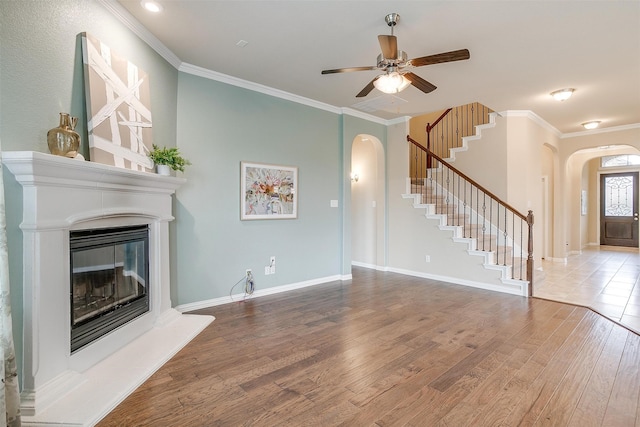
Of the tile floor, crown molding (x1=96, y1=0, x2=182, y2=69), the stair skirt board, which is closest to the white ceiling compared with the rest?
crown molding (x1=96, y1=0, x2=182, y2=69)

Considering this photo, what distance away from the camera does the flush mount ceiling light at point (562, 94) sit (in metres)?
4.42

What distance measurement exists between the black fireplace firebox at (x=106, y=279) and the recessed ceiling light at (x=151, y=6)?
188 cm

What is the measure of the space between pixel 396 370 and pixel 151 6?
3.58m

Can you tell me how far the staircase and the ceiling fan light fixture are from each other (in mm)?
2831

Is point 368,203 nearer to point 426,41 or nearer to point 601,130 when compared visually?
point 426,41

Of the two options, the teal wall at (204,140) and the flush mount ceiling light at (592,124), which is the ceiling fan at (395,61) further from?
the flush mount ceiling light at (592,124)

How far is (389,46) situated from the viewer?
249 cm

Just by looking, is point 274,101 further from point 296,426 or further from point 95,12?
point 296,426

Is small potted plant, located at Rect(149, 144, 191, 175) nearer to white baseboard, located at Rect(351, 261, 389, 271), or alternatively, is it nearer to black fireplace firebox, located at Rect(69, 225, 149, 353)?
black fireplace firebox, located at Rect(69, 225, 149, 353)

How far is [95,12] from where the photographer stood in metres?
2.41

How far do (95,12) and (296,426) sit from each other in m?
3.28

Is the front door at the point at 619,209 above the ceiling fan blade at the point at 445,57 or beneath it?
beneath

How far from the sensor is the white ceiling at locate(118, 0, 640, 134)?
8.58 feet

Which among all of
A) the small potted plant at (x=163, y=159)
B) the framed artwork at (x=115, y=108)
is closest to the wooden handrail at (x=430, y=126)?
the small potted plant at (x=163, y=159)
